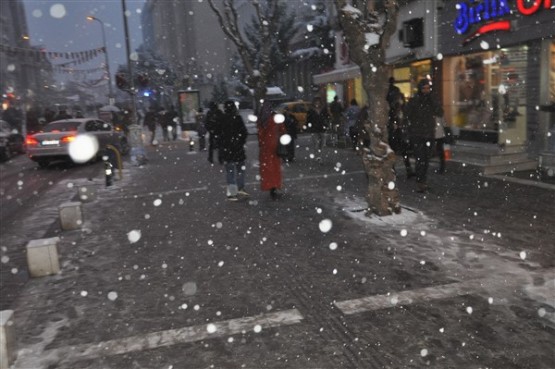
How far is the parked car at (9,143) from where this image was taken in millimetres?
20297

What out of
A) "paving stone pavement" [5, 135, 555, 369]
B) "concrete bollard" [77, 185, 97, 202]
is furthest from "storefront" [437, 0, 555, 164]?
"concrete bollard" [77, 185, 97, 202]

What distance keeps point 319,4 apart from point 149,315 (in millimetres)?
35032

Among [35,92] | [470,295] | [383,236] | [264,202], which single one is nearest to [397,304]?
[470,295]

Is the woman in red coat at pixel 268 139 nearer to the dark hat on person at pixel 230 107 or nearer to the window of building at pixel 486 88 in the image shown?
the dark hat on person at pixel 230 107

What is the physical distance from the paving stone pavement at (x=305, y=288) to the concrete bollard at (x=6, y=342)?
0.13 meters

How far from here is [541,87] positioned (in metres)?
11.9

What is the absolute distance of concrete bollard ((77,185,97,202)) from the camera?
Answer: 10119 millimetres

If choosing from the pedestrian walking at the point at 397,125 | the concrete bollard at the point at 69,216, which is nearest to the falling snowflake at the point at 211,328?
the concrete bollard at the point at 69,216

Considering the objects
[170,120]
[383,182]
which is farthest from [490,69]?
[170,120]

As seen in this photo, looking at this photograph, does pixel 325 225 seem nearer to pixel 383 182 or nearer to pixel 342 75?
pixel 383 182

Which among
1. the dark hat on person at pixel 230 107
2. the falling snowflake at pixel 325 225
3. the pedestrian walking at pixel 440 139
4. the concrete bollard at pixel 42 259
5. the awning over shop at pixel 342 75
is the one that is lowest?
the falling snowflake at pixel 325 225

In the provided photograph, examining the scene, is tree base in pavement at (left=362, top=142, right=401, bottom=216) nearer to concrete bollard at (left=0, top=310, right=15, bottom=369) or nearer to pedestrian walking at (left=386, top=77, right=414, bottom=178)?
pedestrian walking at (left=386, top=77, right=414, bottom=178)

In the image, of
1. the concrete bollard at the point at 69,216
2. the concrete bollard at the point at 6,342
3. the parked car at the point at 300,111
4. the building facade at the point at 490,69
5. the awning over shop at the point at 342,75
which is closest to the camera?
the concrete bollard at the point at 6,342

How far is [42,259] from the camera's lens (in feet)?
19.0
